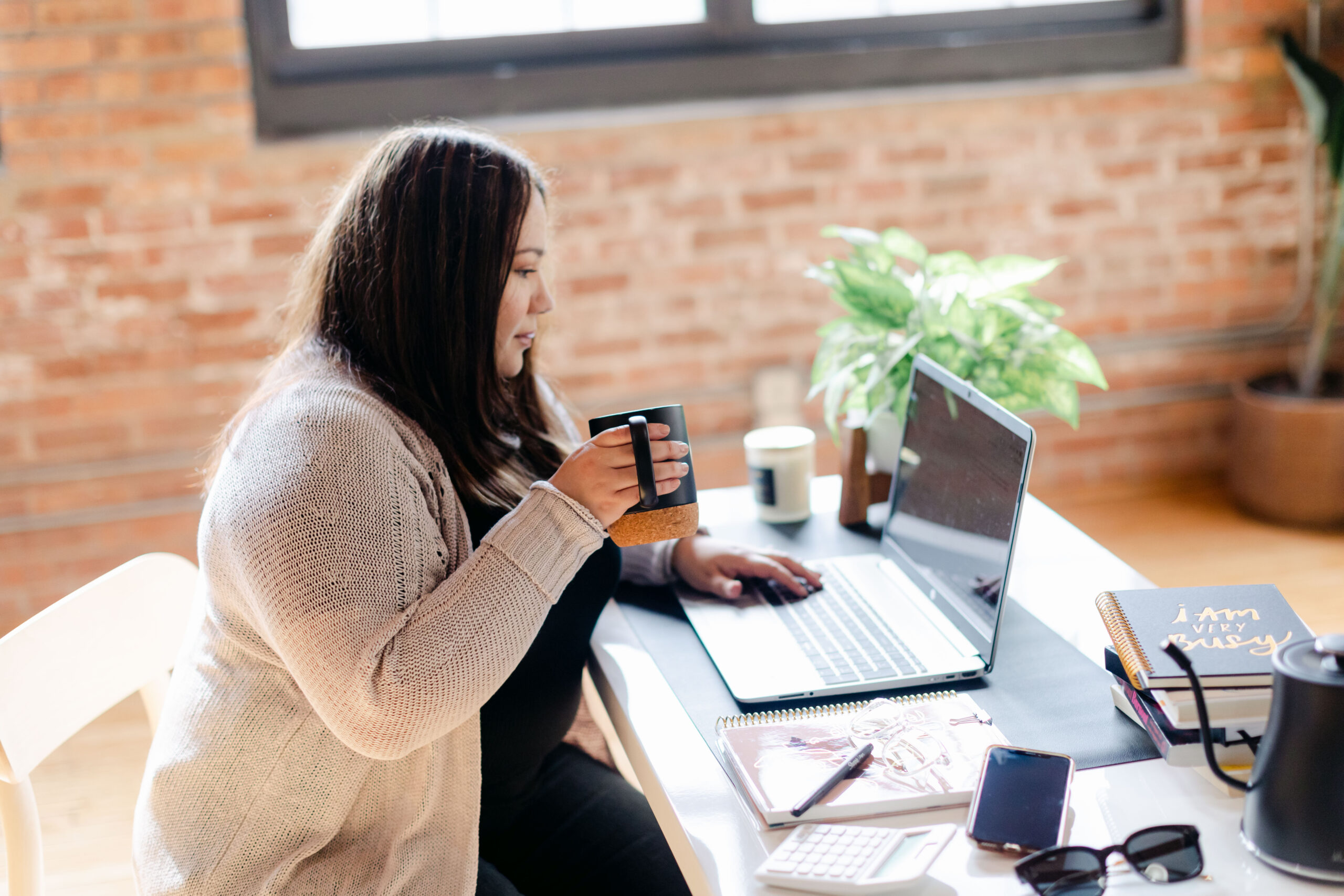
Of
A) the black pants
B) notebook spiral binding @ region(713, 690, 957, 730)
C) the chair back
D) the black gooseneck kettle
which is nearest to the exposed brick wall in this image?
the chair back

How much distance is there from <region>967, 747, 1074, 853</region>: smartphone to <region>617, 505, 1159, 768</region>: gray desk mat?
0.07 m

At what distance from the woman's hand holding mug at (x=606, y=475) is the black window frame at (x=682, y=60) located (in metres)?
1.87

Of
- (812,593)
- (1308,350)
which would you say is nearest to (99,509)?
(812,593)

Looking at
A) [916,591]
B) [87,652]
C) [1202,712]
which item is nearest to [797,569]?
[916,591]

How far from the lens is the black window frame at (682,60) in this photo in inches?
111

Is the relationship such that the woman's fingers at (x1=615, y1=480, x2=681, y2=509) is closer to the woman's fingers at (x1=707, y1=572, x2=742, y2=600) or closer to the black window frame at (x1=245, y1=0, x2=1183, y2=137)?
the woman's fingers at (x1=707, y1=572, x2=742, y2=600)

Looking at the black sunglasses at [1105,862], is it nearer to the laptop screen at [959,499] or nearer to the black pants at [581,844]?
the laptop screen at [959,499]

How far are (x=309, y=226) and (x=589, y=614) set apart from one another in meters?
1.72

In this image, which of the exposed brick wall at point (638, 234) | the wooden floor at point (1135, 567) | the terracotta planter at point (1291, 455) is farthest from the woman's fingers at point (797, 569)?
the terracotta planter at point (1291, 455)

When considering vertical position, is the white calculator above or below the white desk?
above

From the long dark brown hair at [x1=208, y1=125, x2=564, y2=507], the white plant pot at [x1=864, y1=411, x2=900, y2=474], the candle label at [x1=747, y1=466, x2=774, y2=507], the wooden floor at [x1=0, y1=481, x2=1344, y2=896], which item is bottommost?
the wooden floor at [x1=0, y1=481, x2=1344, y2=896]

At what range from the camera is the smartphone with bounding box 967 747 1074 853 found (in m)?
0.95

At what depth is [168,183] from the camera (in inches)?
106

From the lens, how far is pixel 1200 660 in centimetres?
102
